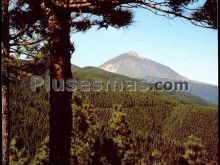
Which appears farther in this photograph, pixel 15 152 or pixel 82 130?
pixel 82 130

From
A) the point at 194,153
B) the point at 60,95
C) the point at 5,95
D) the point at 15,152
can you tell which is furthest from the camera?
the point at 194,153

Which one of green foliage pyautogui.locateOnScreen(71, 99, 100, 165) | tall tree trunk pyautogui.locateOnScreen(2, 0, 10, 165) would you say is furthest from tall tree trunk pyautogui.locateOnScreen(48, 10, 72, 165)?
green foliage pyautogui.locateOnScreen(71, 99, 100, 165)

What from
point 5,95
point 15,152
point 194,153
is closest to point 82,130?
point 194,153

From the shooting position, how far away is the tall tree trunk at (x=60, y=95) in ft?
20.3

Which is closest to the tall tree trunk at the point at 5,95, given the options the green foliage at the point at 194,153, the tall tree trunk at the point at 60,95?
the tall tree trunk at the point at 60,95

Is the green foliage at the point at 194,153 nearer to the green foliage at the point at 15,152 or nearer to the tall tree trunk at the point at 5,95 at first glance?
the green foliage at the point at 15,152

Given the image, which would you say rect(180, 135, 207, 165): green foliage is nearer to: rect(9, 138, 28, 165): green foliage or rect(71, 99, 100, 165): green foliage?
rect(71, 99, 100, 165): green foliage

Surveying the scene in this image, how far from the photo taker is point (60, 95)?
6.33 metres

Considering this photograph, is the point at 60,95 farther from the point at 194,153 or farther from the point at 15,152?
the point at 194,153

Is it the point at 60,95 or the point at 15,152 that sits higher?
the point at 60,95

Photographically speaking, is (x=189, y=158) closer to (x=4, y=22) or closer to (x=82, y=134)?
(x=82, y=134)

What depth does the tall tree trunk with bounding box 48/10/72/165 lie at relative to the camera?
6.17m

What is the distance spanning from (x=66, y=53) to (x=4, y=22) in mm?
3240

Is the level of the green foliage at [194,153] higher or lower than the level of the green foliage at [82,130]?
lower
